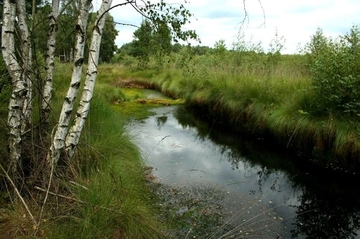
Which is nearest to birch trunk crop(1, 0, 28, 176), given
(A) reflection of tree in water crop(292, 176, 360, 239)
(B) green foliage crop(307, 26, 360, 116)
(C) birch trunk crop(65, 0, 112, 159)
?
(C) birch trunk crop(65, 0, 112, 159)

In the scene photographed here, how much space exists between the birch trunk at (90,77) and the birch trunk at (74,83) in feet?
0.38

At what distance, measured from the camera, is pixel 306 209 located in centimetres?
→ 460

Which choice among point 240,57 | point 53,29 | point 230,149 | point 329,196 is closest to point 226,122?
point 230,149

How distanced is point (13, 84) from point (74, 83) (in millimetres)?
572

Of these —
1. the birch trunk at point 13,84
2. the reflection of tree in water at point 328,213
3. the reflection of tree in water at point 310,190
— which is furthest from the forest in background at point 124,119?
the reflection of tree in water at point 328,213

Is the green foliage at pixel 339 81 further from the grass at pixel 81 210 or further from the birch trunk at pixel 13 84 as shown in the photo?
the birch trunk at pixel 13 84

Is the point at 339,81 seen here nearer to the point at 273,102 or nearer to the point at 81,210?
the point at 273,102

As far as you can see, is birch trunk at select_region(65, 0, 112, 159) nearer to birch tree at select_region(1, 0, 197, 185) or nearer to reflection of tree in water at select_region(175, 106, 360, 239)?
birch tree at select_region(1, 0, 197, 185)

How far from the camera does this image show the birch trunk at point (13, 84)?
9.75 ft

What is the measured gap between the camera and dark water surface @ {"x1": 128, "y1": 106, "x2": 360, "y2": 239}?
13.5 ft

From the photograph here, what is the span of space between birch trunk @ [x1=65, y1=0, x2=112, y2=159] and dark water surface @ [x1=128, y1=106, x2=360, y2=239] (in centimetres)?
209

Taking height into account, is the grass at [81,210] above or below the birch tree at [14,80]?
below

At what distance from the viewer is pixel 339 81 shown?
589 centimetres

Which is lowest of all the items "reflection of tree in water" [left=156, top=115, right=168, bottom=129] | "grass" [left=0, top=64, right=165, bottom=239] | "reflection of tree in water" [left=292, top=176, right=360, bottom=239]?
"reflection of tree in water" [left=156, top=115, right=168, bottom=129]
